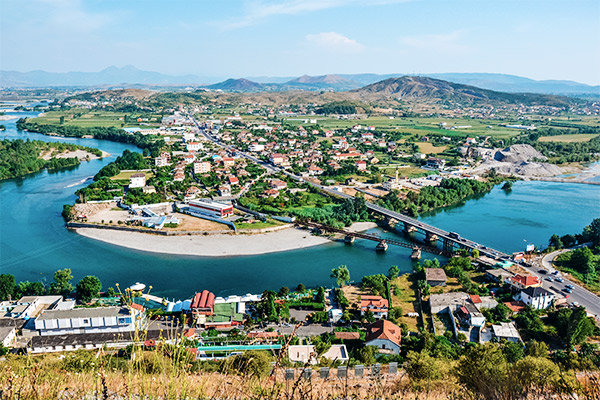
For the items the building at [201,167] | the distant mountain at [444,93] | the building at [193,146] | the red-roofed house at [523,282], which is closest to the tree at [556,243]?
the red-roofed house at [523,282]

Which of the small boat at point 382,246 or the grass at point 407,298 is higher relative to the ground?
the small boat at point 382,246

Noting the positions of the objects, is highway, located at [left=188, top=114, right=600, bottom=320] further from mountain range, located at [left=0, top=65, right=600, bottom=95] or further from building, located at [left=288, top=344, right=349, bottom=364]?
mountain range, located at [left=0, top=65, right=600, bottom=95]

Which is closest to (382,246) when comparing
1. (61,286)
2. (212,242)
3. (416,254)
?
(416,254)

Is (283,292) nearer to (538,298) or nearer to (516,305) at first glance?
(516,305)

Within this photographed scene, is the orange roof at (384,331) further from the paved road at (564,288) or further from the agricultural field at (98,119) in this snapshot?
the agricultural field at (98,119)

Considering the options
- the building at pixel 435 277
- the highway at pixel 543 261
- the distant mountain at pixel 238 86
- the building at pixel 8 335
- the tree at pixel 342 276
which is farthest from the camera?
the distant mountain at pixel 238 86

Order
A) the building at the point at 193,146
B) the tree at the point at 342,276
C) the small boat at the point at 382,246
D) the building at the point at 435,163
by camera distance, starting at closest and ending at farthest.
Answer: the tree at the point at 342,276 → the small boat at the point at 382,246 → the building at the point at 435,163 → the building at the point at 193,146

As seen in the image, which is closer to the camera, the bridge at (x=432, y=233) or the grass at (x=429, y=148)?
the bridge at (x=432, y=233)
